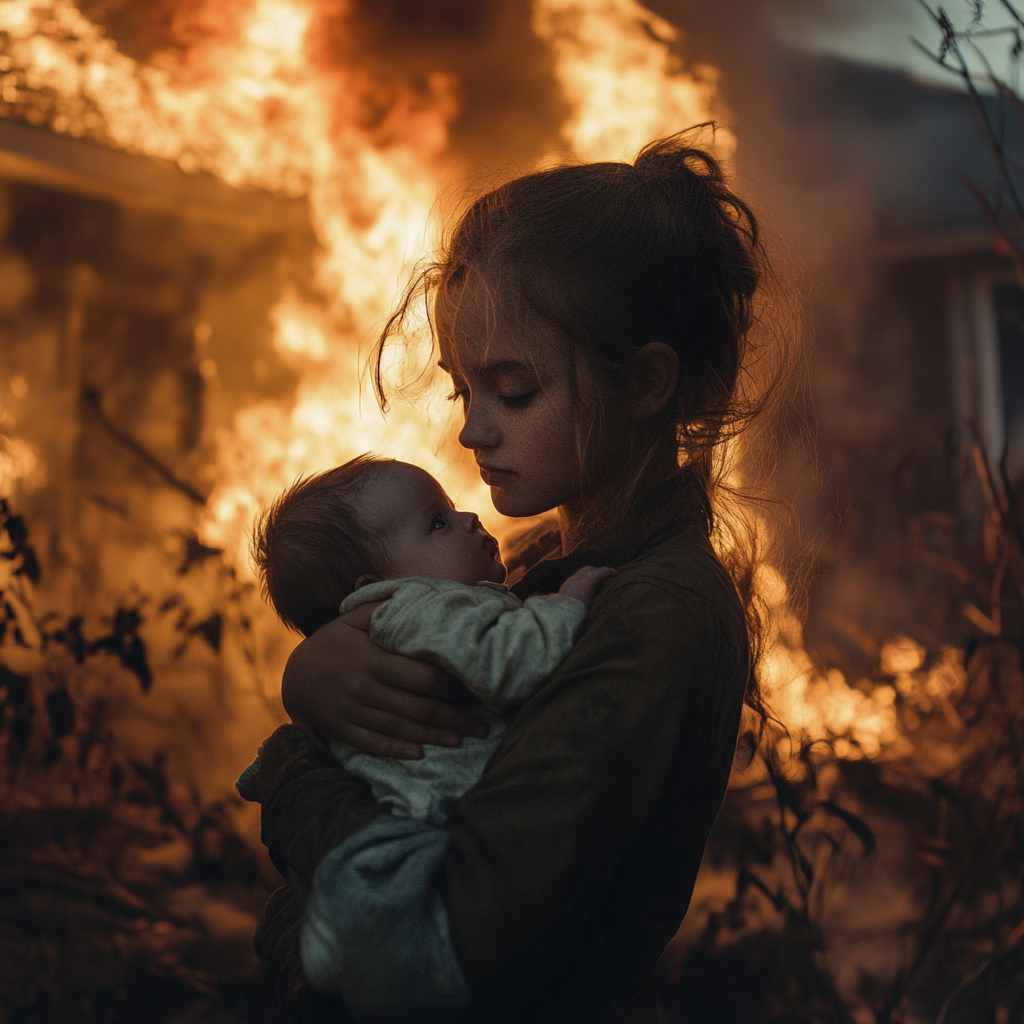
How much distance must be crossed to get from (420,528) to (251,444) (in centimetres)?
406

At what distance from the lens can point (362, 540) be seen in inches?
57.7

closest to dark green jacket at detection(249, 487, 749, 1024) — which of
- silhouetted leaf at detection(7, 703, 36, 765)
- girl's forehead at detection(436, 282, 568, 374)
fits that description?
girl's forehead at detection(436, 282, 568, 374)

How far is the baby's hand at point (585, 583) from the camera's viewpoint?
1.28 metres

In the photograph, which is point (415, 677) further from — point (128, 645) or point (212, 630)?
point (212, 630)

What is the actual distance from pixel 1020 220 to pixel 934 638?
8.97 feet

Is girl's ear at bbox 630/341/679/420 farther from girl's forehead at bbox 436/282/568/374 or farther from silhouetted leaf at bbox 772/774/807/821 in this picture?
silhouetted leaf at bbox 772/774/807/821

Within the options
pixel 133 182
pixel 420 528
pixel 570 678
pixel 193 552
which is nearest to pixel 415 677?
pixel 570 678

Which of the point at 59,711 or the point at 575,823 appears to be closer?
the point at 575,823

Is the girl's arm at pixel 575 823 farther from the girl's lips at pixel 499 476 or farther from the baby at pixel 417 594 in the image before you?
the girl's lips at pixel 499 476

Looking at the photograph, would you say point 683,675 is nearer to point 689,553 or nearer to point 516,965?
point 689,553

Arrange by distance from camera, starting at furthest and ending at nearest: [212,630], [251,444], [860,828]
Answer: [251,444]
[212,630]
[860,828]

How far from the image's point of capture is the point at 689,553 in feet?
4.23

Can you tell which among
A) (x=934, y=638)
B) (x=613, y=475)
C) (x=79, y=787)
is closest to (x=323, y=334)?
(x=79, y=787)

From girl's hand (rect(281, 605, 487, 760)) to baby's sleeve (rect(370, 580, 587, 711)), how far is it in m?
0.03
